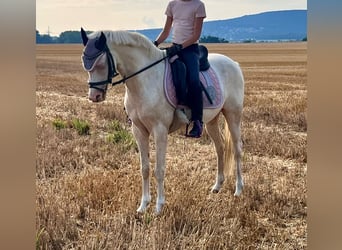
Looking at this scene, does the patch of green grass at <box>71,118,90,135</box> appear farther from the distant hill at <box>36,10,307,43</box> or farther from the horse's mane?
the horse's mane

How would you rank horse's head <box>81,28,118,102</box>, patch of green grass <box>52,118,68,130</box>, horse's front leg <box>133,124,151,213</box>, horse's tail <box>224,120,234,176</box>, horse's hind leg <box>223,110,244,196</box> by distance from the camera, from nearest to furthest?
horse's head <box>81,28,118,102</box>, horse's front leg <box>133,124,151,213</box>, horse's hind leg <box>223,110,244,196</box>, horse's tail <box>224,120,234,176</box>, patch of green grass <box>52,118,68,130</box>

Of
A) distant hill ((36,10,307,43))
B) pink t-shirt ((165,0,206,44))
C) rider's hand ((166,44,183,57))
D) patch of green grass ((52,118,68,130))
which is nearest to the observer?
distant hill ((36,10,307,43))

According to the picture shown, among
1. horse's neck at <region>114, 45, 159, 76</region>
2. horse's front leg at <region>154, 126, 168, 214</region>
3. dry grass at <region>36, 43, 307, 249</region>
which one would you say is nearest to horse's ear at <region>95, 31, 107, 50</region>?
horse's neck at <region>114, 45, 159, 76</region>

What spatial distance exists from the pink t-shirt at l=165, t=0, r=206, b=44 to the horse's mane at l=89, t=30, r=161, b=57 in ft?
0.76

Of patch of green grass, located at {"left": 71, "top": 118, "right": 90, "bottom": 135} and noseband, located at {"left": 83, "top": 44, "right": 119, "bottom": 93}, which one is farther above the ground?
noseband, located at {"left": 83, "top": 44, "right": 119, "bottom": 93}

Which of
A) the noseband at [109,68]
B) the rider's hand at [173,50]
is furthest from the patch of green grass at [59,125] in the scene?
the noseband at [109,68]

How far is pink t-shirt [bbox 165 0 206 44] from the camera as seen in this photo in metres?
3.82

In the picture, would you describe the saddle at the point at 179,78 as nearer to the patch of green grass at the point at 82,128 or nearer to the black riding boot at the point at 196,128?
the black riding boot at the point at 196,128

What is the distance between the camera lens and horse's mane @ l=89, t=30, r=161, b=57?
370cm

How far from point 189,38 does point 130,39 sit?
1.68 feet

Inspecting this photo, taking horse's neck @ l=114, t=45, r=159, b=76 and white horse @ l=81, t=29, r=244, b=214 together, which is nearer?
white horse @ l=81, t=29, r=244, b=214

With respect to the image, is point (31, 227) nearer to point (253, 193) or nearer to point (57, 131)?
point (253, 193)

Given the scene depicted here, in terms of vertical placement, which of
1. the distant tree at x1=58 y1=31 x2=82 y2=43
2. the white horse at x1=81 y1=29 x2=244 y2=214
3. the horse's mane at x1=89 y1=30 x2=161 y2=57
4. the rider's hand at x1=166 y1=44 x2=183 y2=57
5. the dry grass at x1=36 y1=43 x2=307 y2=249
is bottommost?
the dry grass at x1=36 y1=43 x2=307 y2=249

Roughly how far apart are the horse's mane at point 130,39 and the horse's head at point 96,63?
10 cm
